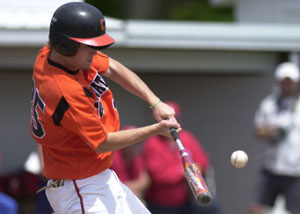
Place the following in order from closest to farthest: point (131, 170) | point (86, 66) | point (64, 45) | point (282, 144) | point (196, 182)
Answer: point (196, 182)
point (64, 45)
point (86, 66)
point (131, 170)
point (282, 144)

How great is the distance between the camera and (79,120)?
11.6ft

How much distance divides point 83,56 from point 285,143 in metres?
3.87

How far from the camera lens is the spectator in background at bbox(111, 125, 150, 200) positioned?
6.49 metres

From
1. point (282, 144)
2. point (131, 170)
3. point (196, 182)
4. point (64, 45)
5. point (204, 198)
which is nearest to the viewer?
point (204, 198)

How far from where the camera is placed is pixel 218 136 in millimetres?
8508

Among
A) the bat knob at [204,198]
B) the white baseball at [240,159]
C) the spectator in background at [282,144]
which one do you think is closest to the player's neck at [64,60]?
the bat knob at [204,198]

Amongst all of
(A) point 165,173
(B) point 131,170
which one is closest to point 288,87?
(A) point 165,173

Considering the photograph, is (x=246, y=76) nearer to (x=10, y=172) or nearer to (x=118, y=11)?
(x=10, y=172)

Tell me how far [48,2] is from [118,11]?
442 inches

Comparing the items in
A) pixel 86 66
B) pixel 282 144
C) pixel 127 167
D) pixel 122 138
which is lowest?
pixel 127 167

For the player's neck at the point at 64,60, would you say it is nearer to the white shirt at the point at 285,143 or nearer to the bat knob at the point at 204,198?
the bat knob at the point at 204,198

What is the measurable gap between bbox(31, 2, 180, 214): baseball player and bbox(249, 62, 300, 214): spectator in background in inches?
129

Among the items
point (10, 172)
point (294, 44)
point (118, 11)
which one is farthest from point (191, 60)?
point (118, 11)

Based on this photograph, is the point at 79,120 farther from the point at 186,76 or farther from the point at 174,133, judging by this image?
the point at 186,76
